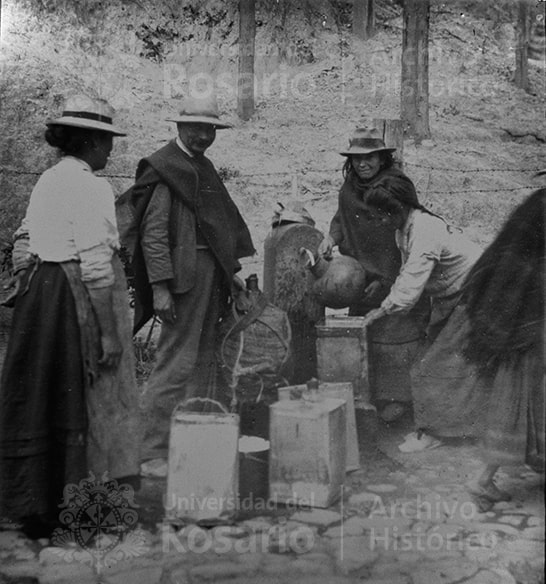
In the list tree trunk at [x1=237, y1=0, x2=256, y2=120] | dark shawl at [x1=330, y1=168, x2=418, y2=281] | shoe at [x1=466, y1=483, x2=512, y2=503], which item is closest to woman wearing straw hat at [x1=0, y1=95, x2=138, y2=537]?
tree trunk at [x1=237, y1=0, x2=256, y2=120]

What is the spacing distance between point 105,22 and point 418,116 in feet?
6.07

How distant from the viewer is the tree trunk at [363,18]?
4.80 meters

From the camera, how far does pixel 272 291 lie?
4.75m

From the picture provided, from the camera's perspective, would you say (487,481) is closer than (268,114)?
Yes

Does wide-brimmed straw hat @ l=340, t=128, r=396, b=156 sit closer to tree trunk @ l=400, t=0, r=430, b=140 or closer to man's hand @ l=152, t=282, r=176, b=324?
tree trunk @ l=400, t=0, r=430, b=140

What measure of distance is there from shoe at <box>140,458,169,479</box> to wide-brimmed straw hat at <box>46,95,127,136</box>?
1.76 metres

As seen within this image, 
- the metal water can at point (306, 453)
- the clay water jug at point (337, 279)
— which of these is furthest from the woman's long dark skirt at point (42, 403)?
the clay water jug at point (337, 279)

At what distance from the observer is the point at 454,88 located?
484 centimetres

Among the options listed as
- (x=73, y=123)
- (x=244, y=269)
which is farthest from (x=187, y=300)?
(x=73, y=123)

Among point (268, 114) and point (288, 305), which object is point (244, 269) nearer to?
point (288, 305)

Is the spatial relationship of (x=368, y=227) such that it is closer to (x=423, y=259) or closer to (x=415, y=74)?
(x=423, y=259)

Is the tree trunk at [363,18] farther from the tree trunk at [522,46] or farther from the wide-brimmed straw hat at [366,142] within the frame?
the tree trunk at [522,46]

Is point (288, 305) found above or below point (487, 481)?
above

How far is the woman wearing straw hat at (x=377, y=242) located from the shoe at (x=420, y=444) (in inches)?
6.6
